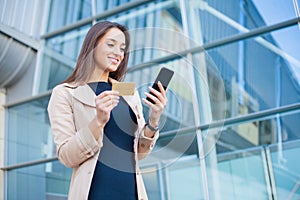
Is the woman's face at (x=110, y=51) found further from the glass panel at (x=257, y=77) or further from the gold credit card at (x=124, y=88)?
the glass panel at (x=257, y=77)

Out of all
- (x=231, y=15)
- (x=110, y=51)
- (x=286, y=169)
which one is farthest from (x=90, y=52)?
(x=231, y=15)

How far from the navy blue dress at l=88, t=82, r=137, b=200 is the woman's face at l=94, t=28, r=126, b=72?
121 millimetres

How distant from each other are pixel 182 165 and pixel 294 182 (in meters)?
1.15

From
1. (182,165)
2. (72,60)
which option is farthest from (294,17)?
(72,60)

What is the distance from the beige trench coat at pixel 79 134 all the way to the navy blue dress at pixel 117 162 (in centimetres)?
2

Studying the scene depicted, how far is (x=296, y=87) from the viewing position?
458 centimetres

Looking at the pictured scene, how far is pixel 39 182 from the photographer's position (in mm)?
6008

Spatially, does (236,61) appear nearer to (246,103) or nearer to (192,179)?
(246,103)

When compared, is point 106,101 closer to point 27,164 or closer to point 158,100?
point 158,100

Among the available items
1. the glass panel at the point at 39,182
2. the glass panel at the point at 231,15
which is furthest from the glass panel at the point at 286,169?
the glass panel at the point at 39,182

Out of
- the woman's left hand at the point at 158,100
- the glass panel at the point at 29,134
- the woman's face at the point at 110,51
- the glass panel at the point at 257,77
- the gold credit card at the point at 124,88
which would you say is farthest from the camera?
the glass panel at the point at 29,134

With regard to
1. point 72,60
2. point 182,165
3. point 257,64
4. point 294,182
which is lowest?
point 294,182

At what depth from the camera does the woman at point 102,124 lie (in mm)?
1238

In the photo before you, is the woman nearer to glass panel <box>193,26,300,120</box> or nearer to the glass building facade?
the glass building facade
